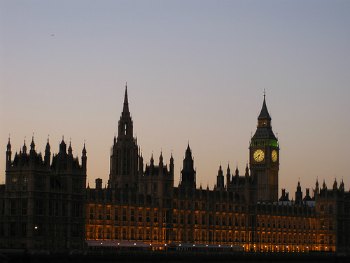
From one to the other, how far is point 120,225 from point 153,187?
14.4 metres

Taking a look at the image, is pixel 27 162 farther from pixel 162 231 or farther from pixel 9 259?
pixel 162 231

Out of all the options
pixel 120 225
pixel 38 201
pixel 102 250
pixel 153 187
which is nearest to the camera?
pixel 38 201

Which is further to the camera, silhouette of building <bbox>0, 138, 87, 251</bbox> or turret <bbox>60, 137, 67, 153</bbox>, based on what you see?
turret <bbox>60, 137, 67, 153</bbox>

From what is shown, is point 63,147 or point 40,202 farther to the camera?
point 63,147

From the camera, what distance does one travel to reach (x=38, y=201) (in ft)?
531

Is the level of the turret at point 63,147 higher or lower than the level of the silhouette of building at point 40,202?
higher

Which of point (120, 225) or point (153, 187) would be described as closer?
point (120, 225)

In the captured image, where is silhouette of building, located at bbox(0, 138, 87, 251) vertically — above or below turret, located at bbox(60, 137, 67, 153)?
below

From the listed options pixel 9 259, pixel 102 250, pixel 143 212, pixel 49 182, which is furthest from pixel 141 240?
pixel 9 259

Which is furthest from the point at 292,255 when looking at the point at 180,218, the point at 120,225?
the point at 120,225

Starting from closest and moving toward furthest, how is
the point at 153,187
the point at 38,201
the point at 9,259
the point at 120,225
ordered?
1. the point at 9,259
2. the point at 38,201
3. the point at 120,225
4. the point at 153,187

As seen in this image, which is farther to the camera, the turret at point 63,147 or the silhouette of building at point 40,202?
the turret at point 63,147

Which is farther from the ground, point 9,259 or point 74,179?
point 74,179

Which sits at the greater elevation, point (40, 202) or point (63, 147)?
point (63, 147)
